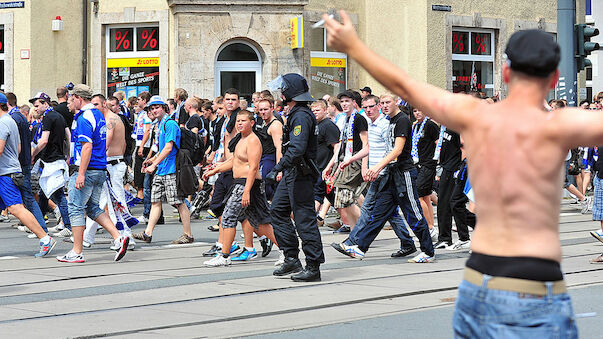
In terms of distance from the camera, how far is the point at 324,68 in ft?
88.5

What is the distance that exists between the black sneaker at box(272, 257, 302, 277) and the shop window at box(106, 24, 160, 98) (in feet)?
55.8

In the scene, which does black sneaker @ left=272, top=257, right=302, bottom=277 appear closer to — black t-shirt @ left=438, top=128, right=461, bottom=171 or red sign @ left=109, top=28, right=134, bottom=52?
black t-shirt @ left=438, top=128, right=461, bottom=171

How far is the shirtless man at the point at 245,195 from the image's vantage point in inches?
420

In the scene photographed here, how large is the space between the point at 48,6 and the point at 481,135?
24.3 metres

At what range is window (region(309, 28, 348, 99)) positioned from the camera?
26.7 meters

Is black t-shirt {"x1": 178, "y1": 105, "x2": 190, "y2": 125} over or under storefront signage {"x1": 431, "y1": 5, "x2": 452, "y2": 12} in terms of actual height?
under

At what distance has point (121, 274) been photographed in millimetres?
10133

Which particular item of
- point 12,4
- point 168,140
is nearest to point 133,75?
point 12,4

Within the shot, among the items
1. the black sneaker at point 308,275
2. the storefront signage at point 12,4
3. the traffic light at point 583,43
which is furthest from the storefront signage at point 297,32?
the black sneaker at point 308,275

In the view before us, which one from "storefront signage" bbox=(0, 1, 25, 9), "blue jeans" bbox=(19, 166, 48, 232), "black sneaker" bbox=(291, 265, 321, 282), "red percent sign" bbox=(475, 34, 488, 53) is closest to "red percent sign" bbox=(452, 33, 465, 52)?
"red percent sign" bbox=(475, 34, 488, 53)

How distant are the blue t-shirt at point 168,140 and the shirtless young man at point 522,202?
987cm

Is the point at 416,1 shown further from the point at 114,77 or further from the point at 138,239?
the point at 138,239

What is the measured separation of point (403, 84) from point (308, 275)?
5.94 meters

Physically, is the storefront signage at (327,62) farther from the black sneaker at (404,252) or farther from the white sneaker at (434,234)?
the black sneaker at (404,252)
